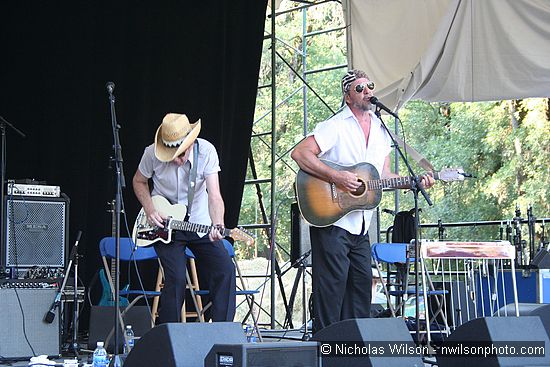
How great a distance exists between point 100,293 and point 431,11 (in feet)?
13.7

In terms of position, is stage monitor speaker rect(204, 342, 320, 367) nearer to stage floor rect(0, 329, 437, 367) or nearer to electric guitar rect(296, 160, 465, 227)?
stage floor rect(0, 329, 437, 367)

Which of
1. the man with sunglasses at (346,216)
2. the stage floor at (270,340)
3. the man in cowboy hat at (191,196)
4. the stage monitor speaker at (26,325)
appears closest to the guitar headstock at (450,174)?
the man with sunglasses at (346,216)

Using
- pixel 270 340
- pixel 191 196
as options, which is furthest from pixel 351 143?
pixel 270 340

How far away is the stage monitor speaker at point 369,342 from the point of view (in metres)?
4.03

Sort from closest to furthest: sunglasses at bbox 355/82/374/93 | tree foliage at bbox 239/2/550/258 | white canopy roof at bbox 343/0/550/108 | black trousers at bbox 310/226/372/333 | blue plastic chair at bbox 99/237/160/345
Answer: black trousers at bbox 310/226/372/333 → sunglasses at bbox 355/82/374/93 → blue plastic chair at bbox 99/237/160/345 → white canopy roof at bbox 343/0/550/108 → tree foliage at bbox 239/2/550/258

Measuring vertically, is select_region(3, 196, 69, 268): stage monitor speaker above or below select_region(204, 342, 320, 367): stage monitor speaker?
above

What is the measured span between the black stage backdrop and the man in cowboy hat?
7.71ft

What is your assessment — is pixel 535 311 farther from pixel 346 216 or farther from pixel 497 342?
pixel 346 216

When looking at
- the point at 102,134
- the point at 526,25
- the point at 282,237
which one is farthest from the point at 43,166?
the point at 282,237

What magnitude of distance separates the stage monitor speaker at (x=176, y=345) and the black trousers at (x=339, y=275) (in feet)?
5.28

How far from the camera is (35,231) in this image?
7.10 meters

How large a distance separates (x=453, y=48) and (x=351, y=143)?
124 inches

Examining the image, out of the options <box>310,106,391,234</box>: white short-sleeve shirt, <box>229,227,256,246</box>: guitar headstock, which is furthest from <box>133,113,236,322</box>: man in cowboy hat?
<box>310,106,391,234</box>: white short-sleeve shirt

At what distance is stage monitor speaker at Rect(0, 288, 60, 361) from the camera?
20.8ft
